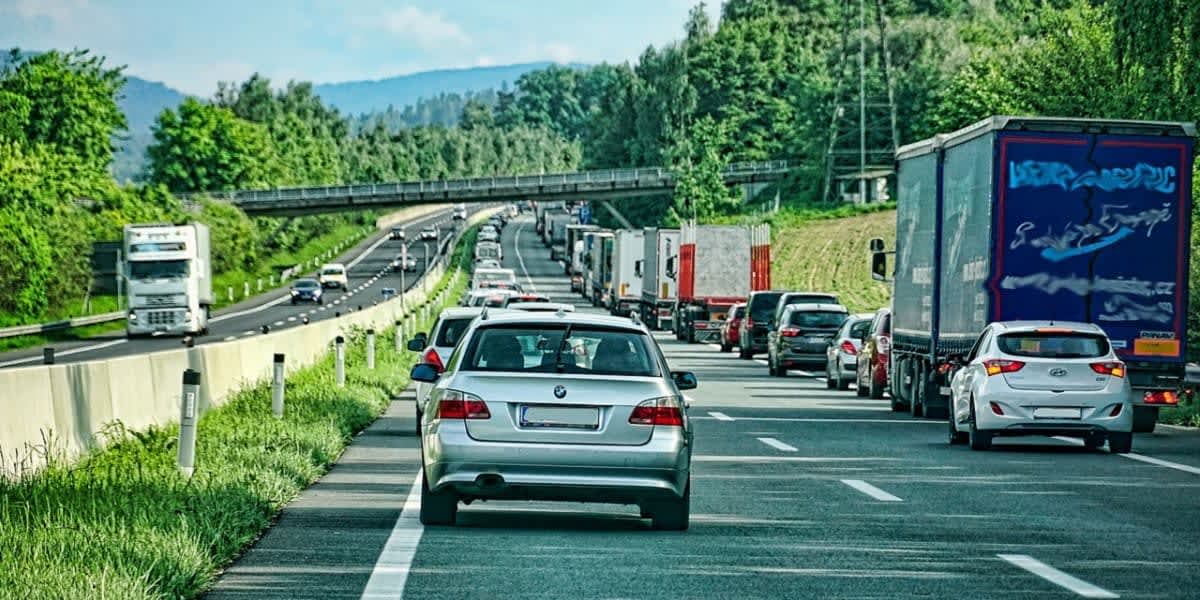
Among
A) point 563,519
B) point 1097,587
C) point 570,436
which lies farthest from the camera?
point 563,519

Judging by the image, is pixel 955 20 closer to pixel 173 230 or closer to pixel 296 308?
pixel 296 308

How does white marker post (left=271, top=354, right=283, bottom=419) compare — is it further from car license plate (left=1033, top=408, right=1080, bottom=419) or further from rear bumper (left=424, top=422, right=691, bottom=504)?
rear bumper (left=424, top=422, right=691, bottom=504)

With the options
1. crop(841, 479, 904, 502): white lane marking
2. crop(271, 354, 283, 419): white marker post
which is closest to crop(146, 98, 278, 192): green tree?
crop(271, 354, 283, 419): white marker post

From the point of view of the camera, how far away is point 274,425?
20.8m

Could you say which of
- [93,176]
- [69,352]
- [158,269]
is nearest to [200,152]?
[93,176]

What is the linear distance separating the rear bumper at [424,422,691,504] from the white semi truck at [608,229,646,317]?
62386mm

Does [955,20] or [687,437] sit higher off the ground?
[955,20]

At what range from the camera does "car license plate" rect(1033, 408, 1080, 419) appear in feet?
70.7

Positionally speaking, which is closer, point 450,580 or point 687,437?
point 450,580

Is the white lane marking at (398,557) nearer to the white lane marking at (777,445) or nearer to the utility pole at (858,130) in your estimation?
the white lane marking at (777,445)

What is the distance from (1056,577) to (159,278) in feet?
181

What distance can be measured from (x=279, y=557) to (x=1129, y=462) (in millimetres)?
10843

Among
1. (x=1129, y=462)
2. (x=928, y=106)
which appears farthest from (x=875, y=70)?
(x=1129, y=462)

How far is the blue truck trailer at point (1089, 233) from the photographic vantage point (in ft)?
80.2
